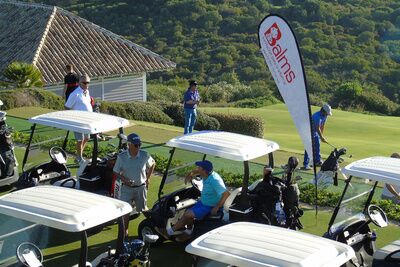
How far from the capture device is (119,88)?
96.1ft

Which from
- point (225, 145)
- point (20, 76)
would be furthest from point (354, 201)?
point (20, 76)

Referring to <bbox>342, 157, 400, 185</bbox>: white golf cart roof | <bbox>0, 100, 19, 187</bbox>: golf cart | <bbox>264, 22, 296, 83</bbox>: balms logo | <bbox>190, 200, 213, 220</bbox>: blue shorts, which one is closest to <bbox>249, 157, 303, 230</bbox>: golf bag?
<bbox>190, 200, 213, 220</bbox>: blue shorts

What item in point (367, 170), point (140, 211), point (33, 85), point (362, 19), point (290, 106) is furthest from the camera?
point (362, 19)

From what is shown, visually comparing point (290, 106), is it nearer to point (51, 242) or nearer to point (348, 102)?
point (51, 242)

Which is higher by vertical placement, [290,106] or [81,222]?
[290,106]

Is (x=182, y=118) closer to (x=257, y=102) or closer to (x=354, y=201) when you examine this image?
(x=354, y=201)

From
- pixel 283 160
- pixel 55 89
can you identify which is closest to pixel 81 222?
pixel 283 160

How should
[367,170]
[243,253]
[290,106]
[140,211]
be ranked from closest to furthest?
[243,253] < [367,170] < [140,211] < [290,106]

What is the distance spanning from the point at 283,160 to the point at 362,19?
47.3m

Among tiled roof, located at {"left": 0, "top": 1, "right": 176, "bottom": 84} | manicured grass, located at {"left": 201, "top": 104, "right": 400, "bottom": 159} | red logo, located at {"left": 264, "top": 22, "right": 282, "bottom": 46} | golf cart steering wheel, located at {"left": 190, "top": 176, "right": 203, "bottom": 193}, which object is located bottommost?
manicured grass, located at {"left": 201, "top": 104, "right": 400, "bottom": 159}

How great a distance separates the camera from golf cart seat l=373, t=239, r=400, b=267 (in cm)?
746

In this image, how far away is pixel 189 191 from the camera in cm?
1008

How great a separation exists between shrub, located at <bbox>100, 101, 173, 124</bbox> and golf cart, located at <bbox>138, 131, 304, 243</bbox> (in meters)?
11.8

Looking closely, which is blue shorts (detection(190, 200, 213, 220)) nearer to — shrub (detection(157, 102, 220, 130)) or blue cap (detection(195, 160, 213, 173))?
blue cap (detection(195, 160, 213, 173))
